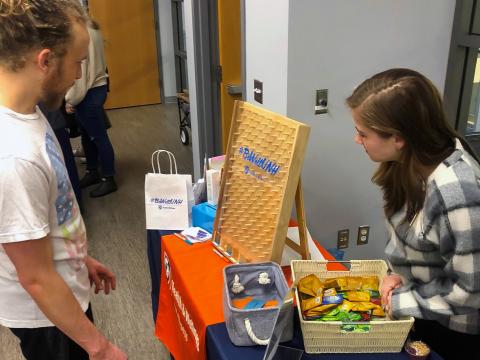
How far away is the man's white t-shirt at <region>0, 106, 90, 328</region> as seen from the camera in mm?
903

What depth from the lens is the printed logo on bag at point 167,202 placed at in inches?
71.1

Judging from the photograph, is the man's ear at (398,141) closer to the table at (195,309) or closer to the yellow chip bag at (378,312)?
the yellow chip bag at (378,312)

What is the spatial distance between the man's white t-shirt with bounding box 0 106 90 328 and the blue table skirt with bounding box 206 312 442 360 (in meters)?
0.35

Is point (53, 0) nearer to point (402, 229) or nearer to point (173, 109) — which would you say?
point (402, 229)

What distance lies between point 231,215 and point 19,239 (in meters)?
0.77

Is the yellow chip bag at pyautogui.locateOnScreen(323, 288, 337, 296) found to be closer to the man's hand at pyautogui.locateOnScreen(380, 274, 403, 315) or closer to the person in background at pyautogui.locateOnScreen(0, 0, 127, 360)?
the man's hand at pyautogui.locateOnScreen(380, 274, 403, 315)

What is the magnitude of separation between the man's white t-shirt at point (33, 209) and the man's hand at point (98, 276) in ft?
0.63

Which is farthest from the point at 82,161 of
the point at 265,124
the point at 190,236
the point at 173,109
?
the point at 265,124

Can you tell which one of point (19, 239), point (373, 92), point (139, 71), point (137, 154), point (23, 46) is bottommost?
point (137, 154)

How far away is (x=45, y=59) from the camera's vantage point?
3.12 feet

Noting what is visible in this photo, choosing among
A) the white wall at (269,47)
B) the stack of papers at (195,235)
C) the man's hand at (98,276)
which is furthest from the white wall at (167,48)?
the man's hand at (98,276)

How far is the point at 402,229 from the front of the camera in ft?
4.03

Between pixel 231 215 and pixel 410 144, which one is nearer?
pixel 410 144

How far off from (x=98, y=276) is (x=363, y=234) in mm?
1461
